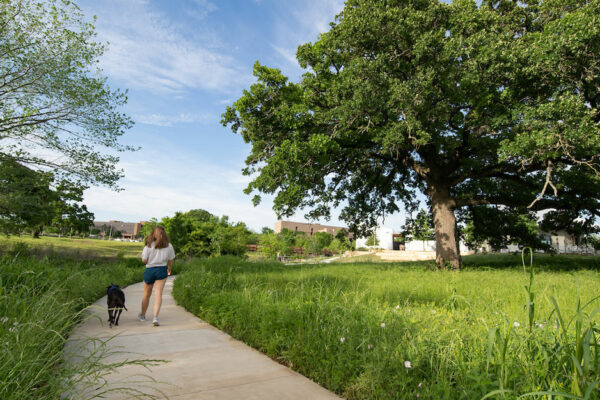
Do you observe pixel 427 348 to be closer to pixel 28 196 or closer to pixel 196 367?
pixel 196 367

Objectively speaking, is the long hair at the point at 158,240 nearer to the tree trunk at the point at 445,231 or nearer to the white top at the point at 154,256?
the white top at the point at 154,256

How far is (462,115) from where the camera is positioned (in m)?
13.8

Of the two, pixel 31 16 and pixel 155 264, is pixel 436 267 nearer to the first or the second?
pixel 155 264

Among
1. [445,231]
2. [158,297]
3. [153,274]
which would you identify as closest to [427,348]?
[158,297]

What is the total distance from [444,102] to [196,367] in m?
11.7

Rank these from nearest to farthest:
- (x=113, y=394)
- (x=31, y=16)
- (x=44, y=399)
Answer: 1. (x=44, y=399)
2. (x=113, y=394)
3. (x=31, y=16)

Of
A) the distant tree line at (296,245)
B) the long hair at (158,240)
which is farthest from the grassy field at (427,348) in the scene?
the distant tree line at (296,245)

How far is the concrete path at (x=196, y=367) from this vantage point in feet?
9.89

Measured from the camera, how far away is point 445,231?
584 inches

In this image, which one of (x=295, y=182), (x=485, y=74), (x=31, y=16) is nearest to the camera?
(x=485, y=74)

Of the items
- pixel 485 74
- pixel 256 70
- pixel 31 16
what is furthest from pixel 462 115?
pixel 31 16

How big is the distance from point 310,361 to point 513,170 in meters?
14.1

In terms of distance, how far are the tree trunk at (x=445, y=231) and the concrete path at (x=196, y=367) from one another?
1212 cm

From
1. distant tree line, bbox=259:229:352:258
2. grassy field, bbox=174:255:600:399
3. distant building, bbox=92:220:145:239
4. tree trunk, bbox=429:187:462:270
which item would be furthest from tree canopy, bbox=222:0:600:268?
distant building, bbox=92:220:145:239
